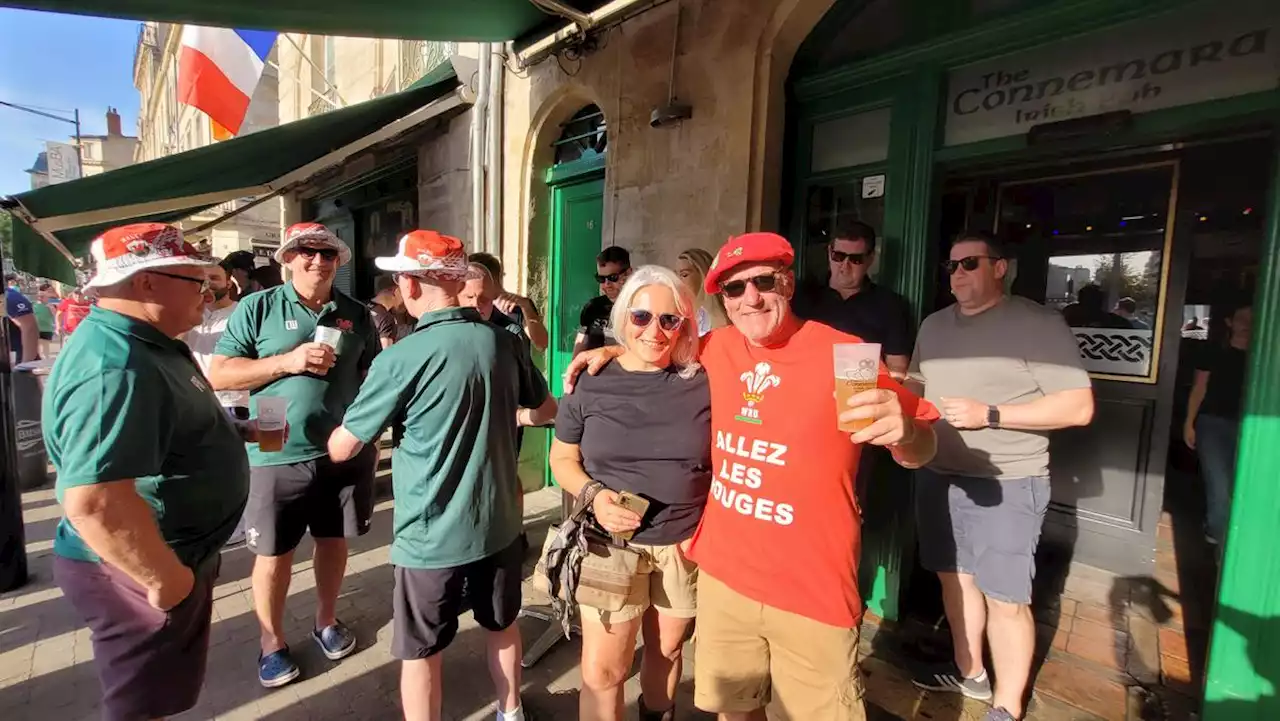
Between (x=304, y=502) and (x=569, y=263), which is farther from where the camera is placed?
(x=569, y=263)

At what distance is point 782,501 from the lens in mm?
1657

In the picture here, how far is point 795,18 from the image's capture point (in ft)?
10.9

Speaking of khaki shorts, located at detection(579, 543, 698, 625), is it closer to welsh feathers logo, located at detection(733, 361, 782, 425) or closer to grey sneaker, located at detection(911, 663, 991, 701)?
welsh feathers logo, located at detection(733, 361, 782, 425)

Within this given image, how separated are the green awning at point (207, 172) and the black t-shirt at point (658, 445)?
200 inches

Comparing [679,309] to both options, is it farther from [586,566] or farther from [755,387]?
[586,566]

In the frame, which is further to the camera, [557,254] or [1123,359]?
[557,254]

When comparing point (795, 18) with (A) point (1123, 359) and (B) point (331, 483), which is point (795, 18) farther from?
(B) point (331, 483)

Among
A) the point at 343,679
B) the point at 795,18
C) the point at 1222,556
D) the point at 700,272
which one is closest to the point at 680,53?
the point at 795,18

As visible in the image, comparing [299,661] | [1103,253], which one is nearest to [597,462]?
[299,661]

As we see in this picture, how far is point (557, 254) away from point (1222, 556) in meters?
4.92

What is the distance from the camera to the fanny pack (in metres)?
1.86

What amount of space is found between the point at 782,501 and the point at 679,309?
68 cm

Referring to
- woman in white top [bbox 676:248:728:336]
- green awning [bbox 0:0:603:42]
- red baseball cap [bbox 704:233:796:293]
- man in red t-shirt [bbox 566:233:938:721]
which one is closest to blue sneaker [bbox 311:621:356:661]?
man in red t-shirt [bbox 566:233:938:721]

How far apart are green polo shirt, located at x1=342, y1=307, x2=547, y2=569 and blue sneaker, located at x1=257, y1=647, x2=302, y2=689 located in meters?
1.31
